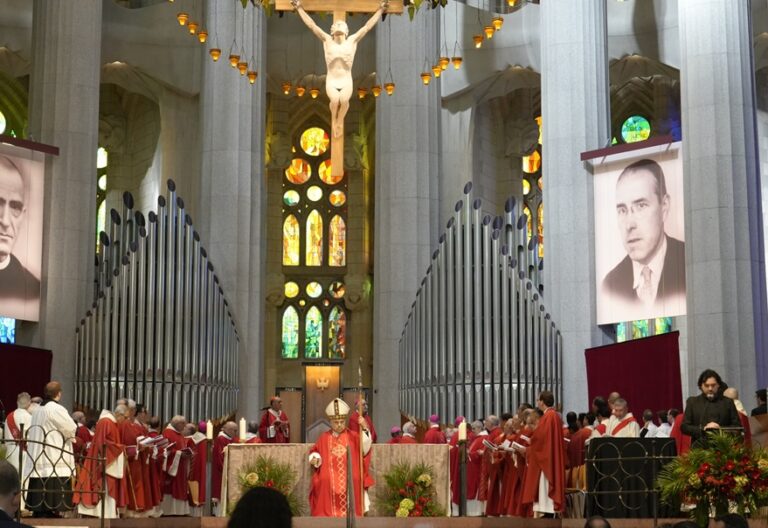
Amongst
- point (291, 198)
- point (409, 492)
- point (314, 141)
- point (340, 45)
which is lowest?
point (409, 492)

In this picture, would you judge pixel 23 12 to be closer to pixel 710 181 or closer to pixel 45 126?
pixel 45 126

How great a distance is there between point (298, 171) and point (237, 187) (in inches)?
308

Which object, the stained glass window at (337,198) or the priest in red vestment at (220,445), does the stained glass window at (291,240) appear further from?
the priest in red vestment at (220,445)

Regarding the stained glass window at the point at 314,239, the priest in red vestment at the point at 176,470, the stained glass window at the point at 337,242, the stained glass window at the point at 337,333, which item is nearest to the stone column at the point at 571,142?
the priest in red vestment at the point at 176,470

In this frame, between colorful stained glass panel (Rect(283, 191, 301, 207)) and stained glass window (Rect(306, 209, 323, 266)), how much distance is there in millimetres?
517

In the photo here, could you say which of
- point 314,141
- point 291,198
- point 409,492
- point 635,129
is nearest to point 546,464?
point 409,492

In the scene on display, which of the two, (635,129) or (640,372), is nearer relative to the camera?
(640,372)

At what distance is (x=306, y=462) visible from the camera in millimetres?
17766

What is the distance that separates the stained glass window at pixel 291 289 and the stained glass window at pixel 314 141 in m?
3.37

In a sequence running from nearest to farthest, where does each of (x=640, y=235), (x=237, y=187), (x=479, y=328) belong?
(x=640, y=235), (x=479, y=328), (x=237, y=187)

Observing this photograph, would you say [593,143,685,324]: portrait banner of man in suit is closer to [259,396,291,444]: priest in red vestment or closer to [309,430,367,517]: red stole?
[259,396,291,444]: priest in red vestment

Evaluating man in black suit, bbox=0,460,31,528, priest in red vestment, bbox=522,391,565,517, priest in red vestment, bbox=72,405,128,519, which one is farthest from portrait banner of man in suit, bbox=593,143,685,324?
man in black suit, bbox=0,460,31,528

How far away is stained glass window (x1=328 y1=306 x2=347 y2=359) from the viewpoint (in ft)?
111

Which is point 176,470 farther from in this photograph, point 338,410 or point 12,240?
point 12,240
